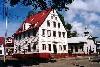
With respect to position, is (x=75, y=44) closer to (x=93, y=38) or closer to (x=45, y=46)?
(x=93, y=38)

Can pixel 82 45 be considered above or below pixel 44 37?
below

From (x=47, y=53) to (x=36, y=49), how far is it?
2.92 metres

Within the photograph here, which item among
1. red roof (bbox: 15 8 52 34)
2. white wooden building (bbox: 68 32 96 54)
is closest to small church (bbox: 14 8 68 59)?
red roof (bbox: 15 8 52 34)

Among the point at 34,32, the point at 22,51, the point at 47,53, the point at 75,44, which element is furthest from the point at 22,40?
the point at 75,44

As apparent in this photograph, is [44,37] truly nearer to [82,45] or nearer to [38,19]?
[38,19]

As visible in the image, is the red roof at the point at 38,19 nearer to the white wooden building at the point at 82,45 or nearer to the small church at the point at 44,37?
the small church at the point at 44,37

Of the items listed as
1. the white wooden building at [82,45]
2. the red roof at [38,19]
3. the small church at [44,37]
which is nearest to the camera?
the small church at [44,37]

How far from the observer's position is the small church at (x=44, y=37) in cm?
5516

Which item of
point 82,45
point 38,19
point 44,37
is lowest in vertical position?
point 82,45

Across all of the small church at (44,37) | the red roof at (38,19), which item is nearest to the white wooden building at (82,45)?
the small church at (44,37)

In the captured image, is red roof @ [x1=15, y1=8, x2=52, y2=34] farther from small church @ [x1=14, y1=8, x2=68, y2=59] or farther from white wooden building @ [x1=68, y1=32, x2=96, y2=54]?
white wooden building @ [x1=68, y1=32, x2=96, y2=54]

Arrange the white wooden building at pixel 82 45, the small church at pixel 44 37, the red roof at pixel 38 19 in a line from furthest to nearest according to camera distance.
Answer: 1. the white wooden building at pixel 82 45
2. the red roof at pixel 38 19
3. the small church at pixel 44 37

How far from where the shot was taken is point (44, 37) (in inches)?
2196

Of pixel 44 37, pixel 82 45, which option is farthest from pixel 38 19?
pixel 82 45
